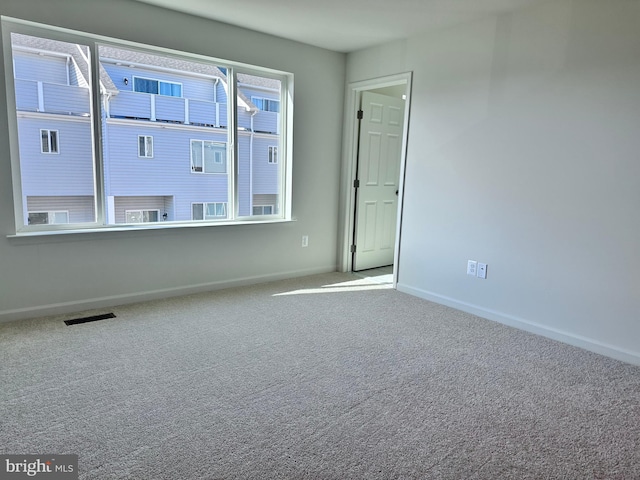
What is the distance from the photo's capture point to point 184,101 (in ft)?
12.1

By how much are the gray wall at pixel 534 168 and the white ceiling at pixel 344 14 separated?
215 mm

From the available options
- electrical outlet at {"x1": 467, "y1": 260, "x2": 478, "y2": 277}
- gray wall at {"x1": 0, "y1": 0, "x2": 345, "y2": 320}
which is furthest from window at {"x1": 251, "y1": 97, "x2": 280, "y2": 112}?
electrical outlet at {"x1": 467, "y1": 260, "x2": 478, "y2": 277}

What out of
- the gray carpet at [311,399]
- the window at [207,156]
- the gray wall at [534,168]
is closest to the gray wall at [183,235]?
the gray carpet at [311,399]

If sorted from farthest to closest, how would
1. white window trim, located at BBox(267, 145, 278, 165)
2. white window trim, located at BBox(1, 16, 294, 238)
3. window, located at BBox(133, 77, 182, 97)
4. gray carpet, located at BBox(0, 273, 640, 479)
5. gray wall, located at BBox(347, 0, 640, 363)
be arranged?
white window trim, located at BBox(267, 145, 278, 165) < window, located at BBox(133, 77, 182, 97) < white window trim, located at BBox(1, 16, 294, 238) < gray wall, located at BBox(347, 0, 640, 363) < gray carpet, located at BBox(0, 273, 640, 479)

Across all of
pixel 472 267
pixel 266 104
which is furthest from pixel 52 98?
pixel 472 267

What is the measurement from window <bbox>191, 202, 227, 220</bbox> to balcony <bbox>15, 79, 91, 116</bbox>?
1167mm

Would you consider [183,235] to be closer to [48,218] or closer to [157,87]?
[48,218]

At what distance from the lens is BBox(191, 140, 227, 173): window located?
3820 mm

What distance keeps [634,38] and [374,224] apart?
2.98 metres

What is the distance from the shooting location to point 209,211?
4000mm

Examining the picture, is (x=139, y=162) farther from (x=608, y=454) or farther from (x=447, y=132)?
(x=608, y=454)

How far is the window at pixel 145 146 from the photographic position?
3514mm

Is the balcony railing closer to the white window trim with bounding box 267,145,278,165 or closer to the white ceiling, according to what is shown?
the white window trim with bounding box 267,145,278,165

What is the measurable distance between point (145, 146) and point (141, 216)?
1.97 ft
